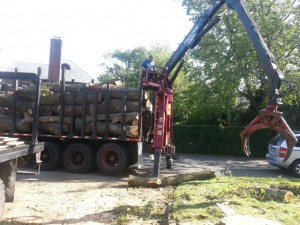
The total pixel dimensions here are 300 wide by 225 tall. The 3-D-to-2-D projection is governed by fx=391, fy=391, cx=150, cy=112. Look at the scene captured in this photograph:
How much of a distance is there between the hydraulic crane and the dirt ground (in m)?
1.75

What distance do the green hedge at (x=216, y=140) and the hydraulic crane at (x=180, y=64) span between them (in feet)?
30.0

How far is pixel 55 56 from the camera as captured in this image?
27.9m

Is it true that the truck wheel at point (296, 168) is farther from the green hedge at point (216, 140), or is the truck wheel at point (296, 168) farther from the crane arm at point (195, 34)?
the green hedge at point (216, 140)

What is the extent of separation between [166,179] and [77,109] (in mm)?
4135

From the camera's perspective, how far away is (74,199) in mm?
8766

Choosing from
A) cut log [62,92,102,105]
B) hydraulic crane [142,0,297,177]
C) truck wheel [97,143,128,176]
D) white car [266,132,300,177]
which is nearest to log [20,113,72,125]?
cut log [62,92,102,105]

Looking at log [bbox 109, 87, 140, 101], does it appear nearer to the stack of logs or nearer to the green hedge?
the stack of logs

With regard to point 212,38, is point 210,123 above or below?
below

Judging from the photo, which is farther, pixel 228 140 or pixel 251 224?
pixel 228 140

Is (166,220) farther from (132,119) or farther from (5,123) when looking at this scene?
(5,123)

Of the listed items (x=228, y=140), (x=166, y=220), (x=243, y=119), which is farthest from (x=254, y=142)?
(x=166, y=220)

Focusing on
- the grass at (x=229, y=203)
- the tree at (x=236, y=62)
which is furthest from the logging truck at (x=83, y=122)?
the tree at (x=236, y=62)

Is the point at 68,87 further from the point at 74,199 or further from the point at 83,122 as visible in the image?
the point at 74,199

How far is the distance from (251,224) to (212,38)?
19.7m
